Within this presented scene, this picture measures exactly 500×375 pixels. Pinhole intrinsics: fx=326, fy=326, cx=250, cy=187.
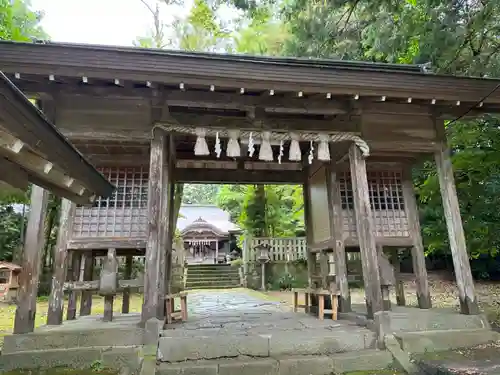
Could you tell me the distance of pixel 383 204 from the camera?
21.7ft

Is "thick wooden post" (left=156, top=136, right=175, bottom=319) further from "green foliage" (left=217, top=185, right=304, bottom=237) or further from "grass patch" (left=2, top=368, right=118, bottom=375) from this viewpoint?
"green foliage" (left=217, top=185, right=304, bottom=237)

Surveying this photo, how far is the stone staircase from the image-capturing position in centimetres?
1692

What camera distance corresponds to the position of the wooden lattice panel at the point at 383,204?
6410mm

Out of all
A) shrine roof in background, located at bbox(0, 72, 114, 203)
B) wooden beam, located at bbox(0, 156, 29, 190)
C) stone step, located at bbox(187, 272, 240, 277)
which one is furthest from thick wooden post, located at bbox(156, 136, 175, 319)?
stone step, located at bbox(187, 272, 240, 277)

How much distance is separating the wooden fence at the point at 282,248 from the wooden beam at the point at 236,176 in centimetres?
789

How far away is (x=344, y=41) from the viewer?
32.2 feet

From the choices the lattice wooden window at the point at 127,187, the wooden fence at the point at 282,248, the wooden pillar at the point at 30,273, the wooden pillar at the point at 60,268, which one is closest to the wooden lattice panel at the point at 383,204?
the lattice wooden window at the point at 127,187

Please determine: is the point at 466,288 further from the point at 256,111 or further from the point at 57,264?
the point at 57,264

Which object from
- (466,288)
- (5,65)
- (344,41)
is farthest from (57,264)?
(344,41)

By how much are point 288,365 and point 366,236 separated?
2258mm

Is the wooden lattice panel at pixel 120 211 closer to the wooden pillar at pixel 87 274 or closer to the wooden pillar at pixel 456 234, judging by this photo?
the wooden pillar at pixel 87 274

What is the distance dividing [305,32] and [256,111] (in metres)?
3.69

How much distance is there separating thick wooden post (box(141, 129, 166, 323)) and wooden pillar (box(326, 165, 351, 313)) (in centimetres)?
327

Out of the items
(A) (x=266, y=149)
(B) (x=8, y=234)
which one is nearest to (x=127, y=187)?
(A) (x=266, y=149)
